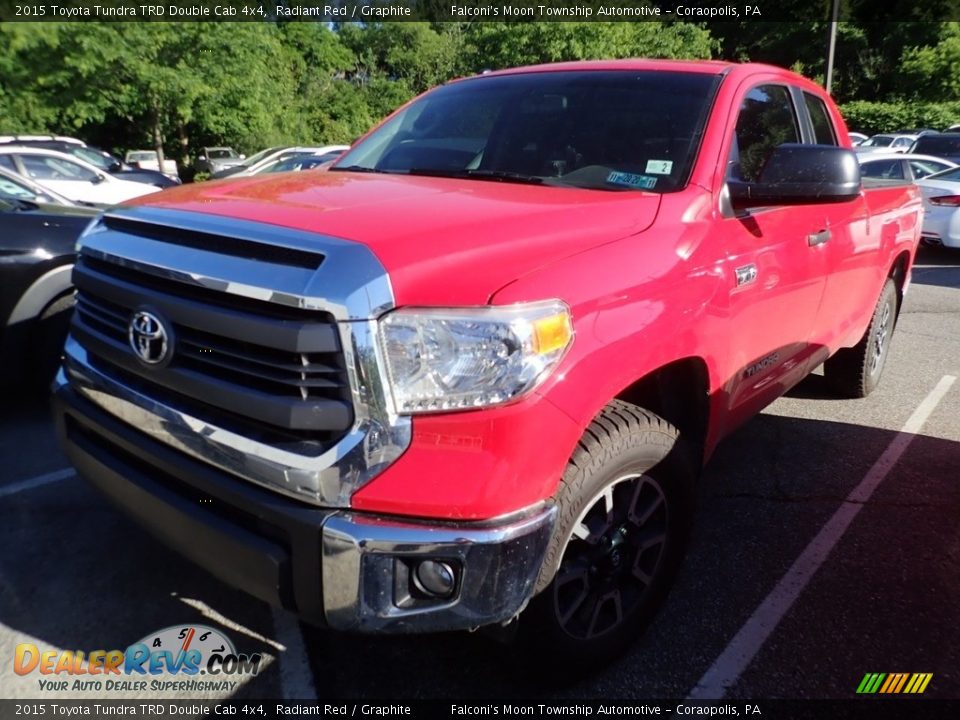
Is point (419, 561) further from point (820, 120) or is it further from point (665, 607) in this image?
point (820, 120)

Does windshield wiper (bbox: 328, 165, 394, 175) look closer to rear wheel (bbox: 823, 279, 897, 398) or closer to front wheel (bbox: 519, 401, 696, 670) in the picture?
front wheel (bbox: 519, 401, 696, 670)

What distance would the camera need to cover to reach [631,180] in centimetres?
267

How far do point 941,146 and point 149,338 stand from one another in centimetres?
1865

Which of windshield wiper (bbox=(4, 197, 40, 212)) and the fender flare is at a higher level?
windshield wiper (bbox=(4, 197, 40, 212))

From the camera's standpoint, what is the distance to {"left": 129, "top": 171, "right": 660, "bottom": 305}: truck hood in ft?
6.00

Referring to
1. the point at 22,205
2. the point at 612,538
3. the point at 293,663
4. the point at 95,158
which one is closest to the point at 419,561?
the point at 612,538

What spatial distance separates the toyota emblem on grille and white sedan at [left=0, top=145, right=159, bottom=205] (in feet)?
33.7

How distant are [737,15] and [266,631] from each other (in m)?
46.8

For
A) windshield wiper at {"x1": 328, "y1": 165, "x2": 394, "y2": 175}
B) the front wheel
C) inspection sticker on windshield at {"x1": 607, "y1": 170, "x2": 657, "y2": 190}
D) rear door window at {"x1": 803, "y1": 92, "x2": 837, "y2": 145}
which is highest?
rear door window at {"x1": 803, "y1": 92, "x2": 837, "y2": 145}

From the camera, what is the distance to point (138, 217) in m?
2.29

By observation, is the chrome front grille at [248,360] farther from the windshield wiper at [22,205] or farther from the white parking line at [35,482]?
the windshield wiper at [22,205]

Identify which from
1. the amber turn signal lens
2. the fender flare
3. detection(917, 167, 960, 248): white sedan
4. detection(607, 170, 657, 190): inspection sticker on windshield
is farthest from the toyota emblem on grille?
detection(917, 167, 960, 248): white sedan

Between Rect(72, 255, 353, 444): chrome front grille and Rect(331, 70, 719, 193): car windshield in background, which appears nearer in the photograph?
Rect(72, 255, 353, 444): chrome front grille

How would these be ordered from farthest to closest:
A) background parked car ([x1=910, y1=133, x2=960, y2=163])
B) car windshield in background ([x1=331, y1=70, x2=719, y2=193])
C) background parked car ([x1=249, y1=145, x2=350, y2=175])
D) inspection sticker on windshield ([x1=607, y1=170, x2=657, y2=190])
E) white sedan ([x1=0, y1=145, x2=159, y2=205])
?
1. background parked car ([x1=910, y1=133, x2=960, y2=163])
2. background parked car ([x1=249, y1=145, x2=350, y2=175])
3. white sedan ([x1=0, y1=145, x2=159, y2=205])
4. car windshield in background ([x1=331, y1=70, x2=719, y2=193])
5. inspection sticker on windshield ([x1=607, y1=170, x2=657, y2=190])
